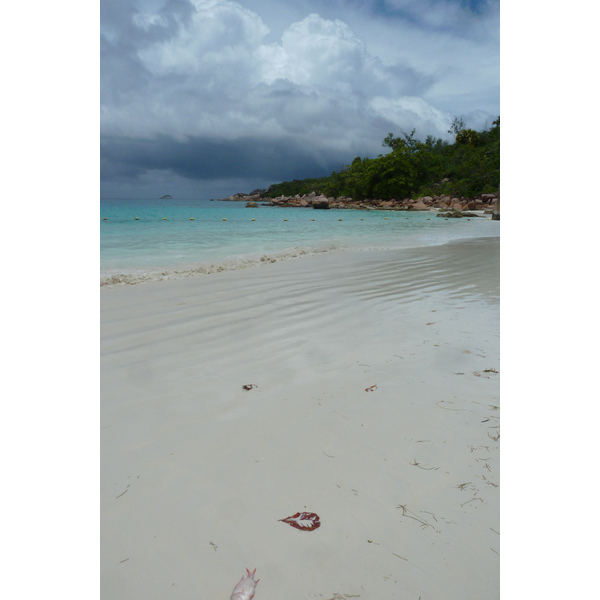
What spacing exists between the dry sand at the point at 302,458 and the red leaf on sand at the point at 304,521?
0.06 feet

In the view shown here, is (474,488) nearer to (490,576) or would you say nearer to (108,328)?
(490,576)

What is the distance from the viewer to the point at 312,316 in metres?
2.98

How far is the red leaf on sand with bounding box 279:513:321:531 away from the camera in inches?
39.9

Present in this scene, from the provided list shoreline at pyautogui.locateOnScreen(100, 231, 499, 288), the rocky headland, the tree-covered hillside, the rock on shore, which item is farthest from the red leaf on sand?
the tree-covered hillside

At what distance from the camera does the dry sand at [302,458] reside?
0.91 meters

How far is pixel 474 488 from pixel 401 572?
1.29 feet

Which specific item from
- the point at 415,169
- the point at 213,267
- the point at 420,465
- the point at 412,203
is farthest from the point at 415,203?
the point at 420,465

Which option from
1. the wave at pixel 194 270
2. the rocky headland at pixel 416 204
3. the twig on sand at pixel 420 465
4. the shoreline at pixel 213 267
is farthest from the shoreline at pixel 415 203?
the twig on sand at pixel 420 465

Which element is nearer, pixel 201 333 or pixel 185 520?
pixel 185 520

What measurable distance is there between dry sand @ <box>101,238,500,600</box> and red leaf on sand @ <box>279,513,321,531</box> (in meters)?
0.02

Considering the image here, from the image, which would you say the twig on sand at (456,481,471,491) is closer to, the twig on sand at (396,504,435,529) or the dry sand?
the dry sand

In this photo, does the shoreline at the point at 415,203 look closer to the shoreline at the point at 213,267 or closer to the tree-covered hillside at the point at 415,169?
the tree-covered hillside at the point at 415,169

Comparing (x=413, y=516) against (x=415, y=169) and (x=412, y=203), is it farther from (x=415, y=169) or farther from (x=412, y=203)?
(x=415, y=169)

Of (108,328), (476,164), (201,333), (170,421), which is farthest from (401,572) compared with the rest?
(476,164)
